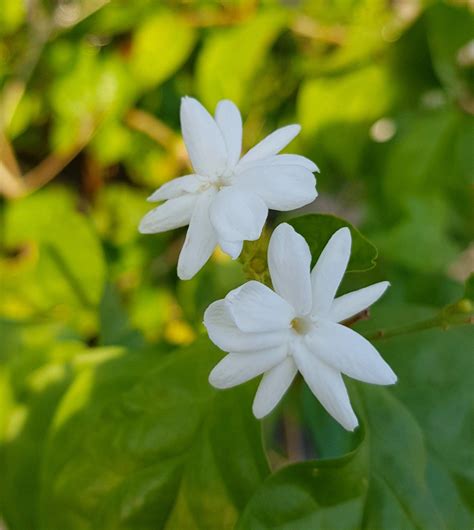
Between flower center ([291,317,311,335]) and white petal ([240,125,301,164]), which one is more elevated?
white petal ([240,125,301,164])

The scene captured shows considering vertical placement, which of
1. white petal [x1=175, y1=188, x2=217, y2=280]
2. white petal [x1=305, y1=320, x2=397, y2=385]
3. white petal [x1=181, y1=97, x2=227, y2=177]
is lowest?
white petal [x1=305, y1=320, x2=397, y2=385]

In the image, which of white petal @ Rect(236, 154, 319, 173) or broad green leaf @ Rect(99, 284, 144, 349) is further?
broad green leaf @ Rect(99, 284, 144, 349)

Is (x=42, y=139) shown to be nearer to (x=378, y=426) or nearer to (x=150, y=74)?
(x=150, y=74)

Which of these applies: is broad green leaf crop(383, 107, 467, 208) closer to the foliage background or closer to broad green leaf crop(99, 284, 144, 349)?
the foliage background

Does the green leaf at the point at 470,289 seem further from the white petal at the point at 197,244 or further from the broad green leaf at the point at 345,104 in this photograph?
the broad green leaf at the point at 345,104

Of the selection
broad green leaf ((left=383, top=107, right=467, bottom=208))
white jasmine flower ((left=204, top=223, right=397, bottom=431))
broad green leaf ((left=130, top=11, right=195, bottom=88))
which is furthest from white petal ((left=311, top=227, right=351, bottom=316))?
broad green leaf ((left=130, top=11, right=195, bottom=88))

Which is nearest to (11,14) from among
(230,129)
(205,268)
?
(205,268)

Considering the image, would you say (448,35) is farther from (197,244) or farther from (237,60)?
(197,244)
